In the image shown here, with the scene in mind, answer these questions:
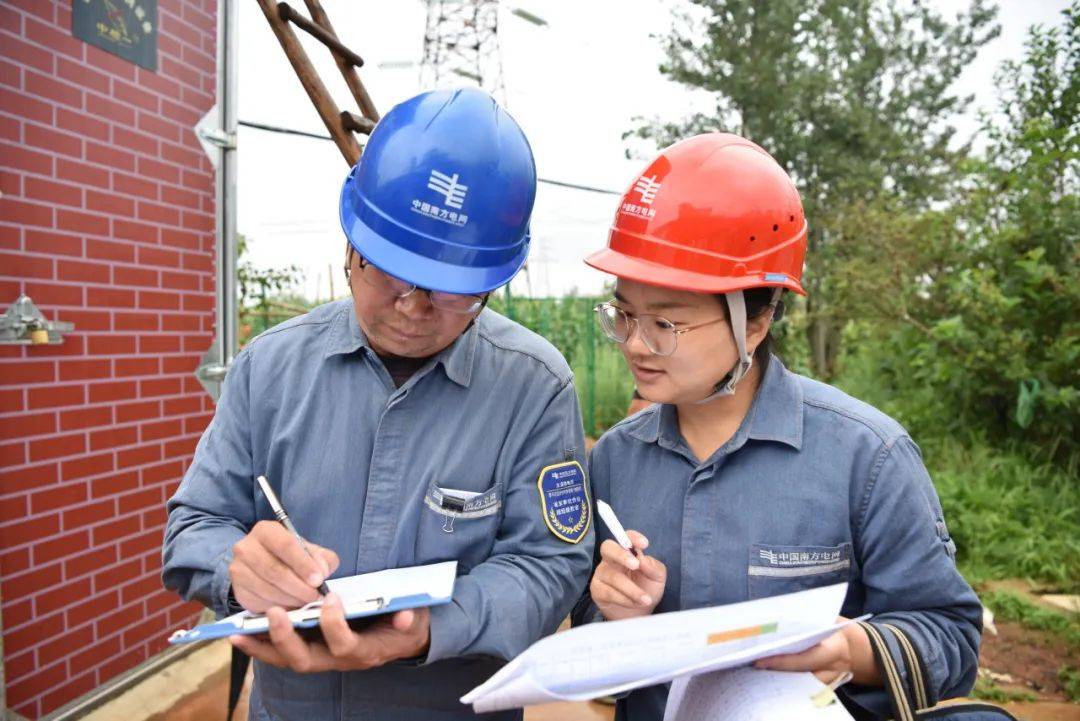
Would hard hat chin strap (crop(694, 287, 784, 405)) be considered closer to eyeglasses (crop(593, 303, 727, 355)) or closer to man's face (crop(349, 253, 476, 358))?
eyeglasses (crop(593, 303, 727, 355))

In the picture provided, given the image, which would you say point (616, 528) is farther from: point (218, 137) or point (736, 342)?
point (218, 137)

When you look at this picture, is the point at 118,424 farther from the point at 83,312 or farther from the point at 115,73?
the point at 115,73

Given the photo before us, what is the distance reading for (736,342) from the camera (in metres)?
1.67

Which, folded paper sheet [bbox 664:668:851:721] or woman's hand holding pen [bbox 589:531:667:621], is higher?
woman's hand holding pen [bbox 589:531:667:621]

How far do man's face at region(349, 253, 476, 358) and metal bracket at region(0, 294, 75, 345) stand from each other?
189 centimetres

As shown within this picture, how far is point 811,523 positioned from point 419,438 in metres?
0.85

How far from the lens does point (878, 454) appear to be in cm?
159

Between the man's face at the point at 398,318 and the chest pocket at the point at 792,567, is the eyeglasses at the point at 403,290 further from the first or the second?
the chest pocket at the point at 792,567

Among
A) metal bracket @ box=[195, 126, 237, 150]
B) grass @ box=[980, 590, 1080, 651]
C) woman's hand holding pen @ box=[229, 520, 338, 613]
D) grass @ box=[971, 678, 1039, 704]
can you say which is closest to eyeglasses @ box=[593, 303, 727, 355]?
woman's hand holding pen @ box=[229, 520, 338, 613]

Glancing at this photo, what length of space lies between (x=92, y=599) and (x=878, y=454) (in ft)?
10.3

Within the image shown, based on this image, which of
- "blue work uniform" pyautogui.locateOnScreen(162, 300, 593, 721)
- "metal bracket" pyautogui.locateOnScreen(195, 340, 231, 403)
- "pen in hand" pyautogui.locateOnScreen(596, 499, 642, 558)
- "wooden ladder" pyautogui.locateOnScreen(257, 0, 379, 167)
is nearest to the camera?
"pen in hand" pyautogui.locateOnScreen(596, 499, 642, 558)

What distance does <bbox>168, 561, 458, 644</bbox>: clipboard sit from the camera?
3.84ft

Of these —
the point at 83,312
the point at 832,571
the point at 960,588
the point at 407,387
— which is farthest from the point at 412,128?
the point at 83,312

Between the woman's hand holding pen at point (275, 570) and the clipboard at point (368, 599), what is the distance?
3 centimetres
